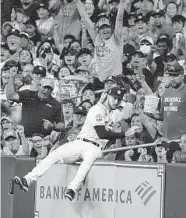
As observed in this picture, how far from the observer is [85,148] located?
359 inches

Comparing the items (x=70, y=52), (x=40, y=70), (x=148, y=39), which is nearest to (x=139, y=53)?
(x=148, y=39)

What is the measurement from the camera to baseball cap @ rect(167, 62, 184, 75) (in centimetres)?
888

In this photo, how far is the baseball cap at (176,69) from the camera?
8883mm

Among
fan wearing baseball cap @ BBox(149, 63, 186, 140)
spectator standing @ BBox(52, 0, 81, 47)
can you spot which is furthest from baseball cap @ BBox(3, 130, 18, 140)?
fan wearing baseball cap @ BBox(149, 63, 186, 140)

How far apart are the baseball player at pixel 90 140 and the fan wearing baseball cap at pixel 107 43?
637 millimetres

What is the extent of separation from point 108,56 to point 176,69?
1439 millimetres

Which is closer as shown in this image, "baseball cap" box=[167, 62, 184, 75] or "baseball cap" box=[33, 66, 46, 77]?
"baseball cap" box=[167, 62, 184, 75]

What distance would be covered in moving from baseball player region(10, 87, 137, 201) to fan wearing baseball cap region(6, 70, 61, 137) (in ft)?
4.06

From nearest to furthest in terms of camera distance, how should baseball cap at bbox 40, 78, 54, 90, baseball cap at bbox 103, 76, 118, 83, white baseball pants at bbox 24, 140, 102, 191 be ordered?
white baseball pants at bbox 24, 140, 102, 191 < baseball cap at bbox 103, 76, 118, 83 < baseball cap at bbox 40, 78, 54, 90

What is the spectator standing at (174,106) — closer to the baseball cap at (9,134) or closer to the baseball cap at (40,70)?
the baseball cap at (40,70)

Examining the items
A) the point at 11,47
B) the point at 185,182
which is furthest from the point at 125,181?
the point at 11,47

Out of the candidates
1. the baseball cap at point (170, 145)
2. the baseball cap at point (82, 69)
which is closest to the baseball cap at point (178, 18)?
the baseball cap at point (170, 145)

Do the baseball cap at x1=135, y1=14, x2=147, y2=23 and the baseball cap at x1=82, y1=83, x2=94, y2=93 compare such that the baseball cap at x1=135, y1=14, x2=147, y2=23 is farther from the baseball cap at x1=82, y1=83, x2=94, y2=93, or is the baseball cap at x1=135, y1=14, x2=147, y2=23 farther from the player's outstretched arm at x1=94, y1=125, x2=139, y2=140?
the player's outstretched arm at x1=94, y1=125, x2=139, y2=140

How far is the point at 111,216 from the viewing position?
8844 millimetres
